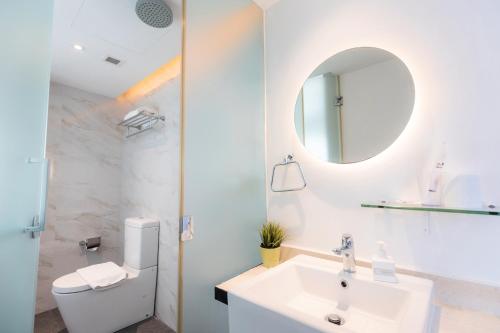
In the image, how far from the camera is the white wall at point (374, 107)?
3.39 ft

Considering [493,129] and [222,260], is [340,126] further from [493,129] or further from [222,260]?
[222,260]

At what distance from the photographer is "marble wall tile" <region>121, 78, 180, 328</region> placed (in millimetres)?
1740

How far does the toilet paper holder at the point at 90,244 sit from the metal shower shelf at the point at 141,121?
0.84 meters

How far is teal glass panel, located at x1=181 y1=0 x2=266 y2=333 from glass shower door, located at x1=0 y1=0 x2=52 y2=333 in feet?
1.66

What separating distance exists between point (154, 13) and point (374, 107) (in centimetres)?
133

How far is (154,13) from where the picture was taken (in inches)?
49.3

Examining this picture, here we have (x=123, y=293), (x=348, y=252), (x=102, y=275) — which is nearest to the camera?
(x=348, y=252)

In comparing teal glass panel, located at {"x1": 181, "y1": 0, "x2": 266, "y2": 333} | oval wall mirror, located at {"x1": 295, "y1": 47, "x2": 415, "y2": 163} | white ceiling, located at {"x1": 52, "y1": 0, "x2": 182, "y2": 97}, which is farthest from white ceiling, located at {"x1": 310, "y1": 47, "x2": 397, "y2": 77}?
white ceiling, located at {"x1": 52, "y1": 0, "x2": 182, "y2": 97}

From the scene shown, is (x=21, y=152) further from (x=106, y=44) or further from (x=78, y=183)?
(x=106, y=44)

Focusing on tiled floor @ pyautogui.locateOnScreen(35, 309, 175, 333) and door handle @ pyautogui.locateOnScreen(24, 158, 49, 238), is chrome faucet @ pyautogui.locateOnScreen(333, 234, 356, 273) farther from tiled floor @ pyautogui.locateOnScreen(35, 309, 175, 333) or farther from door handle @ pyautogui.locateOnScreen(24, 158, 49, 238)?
tiled floor @ pyautogui.locateOnScreen(35, 309, 175, 333)

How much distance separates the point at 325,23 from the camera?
1279 millimetres

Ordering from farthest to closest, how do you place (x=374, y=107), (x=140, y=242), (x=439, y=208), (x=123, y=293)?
(x=140, y=242)
(x=123, y=293)
(x=374, y=107)
(x=439, y=208)

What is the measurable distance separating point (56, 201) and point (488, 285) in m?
2.25

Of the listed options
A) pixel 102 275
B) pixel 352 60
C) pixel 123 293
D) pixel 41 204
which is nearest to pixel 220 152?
pixel 41 204
